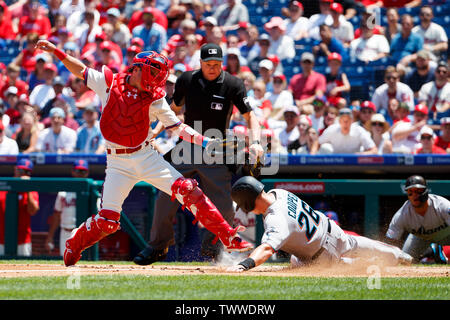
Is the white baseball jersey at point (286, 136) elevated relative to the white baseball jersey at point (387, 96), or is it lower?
lower

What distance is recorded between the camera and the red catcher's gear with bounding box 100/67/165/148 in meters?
6.53

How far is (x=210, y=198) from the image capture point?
7688 millimetres

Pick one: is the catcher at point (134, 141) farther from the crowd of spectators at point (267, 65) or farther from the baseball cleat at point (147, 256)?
the crowd of spectators at point (267, 65)

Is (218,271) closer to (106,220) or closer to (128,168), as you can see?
(106,220)

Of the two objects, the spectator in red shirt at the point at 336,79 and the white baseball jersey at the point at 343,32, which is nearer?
the spectator in red shirt at the point at 336,79

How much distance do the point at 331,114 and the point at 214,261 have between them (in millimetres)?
3862

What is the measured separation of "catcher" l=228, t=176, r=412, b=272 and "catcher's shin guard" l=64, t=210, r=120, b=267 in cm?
105

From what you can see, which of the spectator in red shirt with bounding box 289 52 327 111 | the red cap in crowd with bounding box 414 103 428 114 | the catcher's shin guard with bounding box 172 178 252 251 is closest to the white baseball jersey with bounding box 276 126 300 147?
the spectator in red shirt with bounding box 289 52 327 111

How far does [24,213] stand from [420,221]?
492cm

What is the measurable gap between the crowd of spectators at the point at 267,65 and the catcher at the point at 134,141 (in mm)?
3806

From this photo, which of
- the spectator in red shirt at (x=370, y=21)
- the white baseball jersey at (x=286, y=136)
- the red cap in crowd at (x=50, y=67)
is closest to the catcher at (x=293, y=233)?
the white baseball jersey at (x=286, y=136)

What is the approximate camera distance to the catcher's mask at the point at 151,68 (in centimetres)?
650

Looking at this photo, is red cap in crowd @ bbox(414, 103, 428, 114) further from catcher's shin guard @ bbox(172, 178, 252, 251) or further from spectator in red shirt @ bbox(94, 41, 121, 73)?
spectator in red shirt @ bbox(94, 41, 121, 73)
